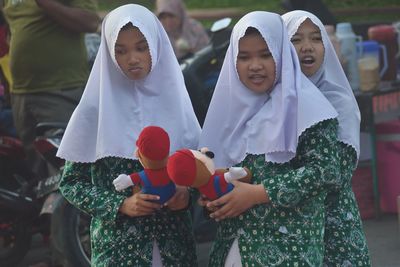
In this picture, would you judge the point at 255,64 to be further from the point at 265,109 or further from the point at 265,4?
the point at 265,4

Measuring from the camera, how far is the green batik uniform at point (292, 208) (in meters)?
2.93

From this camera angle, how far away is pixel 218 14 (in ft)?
49.1

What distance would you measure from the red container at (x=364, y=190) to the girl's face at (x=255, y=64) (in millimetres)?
3924

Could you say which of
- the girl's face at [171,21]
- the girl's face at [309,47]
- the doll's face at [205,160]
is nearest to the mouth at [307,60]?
the girl's face at [309,47]

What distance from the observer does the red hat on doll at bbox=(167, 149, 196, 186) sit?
278 centimetres

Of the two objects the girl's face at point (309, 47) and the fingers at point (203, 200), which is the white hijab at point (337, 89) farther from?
the fingers at point (203, 200)

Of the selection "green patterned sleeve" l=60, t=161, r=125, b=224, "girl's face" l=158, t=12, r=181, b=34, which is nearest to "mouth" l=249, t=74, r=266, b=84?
"green patterned sleeve" l=60, t=161, r=125, b=224

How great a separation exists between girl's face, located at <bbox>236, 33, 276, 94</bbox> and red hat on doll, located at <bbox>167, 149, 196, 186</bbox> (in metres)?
0.38

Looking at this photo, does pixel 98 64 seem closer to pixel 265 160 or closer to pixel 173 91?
pixel 173 91

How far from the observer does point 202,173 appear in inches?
111

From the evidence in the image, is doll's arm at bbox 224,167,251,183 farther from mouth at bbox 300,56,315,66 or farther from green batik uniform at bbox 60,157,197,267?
mouth at bbox 300,56,315,66

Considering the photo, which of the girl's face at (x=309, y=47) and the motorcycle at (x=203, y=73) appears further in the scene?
the motorcycle at (x=203, y=73)

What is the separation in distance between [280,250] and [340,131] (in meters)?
0.56

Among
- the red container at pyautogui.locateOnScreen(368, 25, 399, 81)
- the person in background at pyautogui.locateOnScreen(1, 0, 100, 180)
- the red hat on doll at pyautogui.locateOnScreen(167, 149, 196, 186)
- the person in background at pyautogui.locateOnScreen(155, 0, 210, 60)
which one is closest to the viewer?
the red hat on doll at pyautogui.locateOnScreen(167, 149, 196, 186)
